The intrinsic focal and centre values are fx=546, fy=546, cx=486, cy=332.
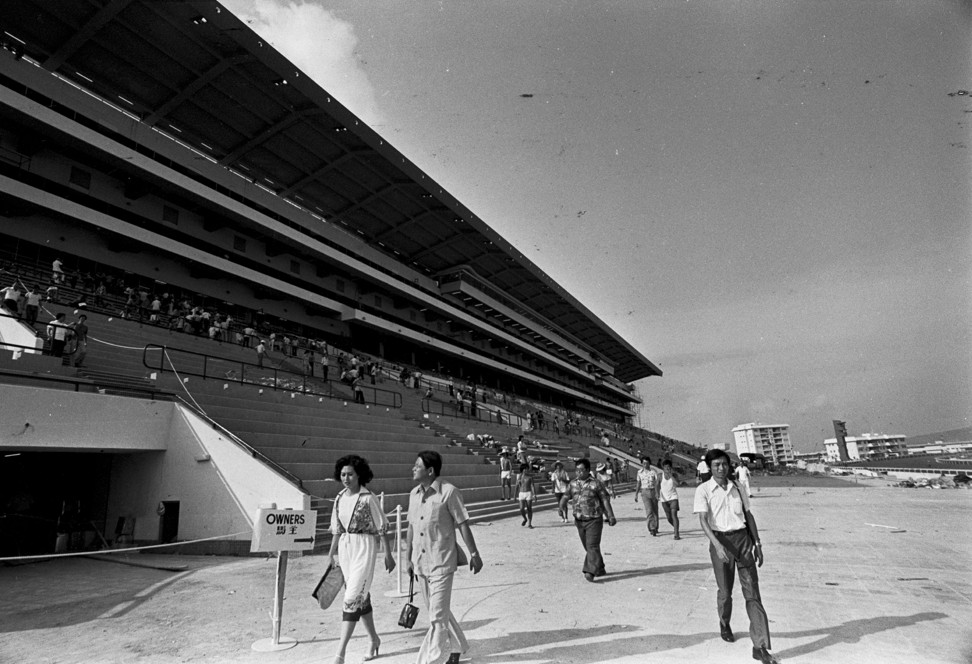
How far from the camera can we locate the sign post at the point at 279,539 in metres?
4.65

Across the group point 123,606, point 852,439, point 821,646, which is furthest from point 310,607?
point 852,439

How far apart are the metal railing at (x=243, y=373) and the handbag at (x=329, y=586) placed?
10.2 m

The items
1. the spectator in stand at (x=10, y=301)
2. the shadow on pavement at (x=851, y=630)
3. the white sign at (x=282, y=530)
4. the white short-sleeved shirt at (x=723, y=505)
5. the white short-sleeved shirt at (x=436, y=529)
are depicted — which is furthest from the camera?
the spectator in stand at (x=10, y=301)

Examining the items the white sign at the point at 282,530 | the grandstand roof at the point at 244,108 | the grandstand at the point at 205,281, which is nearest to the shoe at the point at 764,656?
the white sign at the point at 282,530

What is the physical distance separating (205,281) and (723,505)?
29629 mm

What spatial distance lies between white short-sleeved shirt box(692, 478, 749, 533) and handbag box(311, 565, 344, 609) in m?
2.94

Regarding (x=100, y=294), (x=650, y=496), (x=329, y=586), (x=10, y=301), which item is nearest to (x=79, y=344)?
(x=10, y=301)

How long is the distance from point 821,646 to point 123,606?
6.96 m

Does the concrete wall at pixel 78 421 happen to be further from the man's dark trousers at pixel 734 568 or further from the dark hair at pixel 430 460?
the man's dark trousers at pixel 734 568

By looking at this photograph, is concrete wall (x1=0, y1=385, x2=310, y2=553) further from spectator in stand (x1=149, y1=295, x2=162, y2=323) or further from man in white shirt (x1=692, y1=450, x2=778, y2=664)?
spectator in stand (x1=149, y1=295, x2=162, y2=323)

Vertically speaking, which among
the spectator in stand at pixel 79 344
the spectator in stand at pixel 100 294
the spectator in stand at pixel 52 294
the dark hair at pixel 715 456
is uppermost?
the spectator in stand at pixel 100 294

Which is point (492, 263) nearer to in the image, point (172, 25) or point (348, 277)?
point (348, 277)

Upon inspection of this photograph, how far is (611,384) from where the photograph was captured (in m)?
85.2

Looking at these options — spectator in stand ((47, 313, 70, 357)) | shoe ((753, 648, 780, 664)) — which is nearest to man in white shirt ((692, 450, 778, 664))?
shoe ((753, 648, 780, 664))
